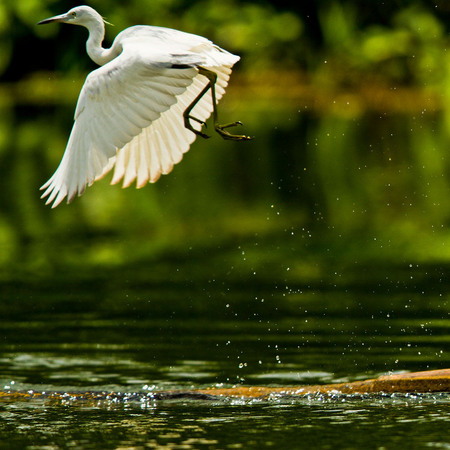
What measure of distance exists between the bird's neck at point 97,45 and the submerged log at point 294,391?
2.41m

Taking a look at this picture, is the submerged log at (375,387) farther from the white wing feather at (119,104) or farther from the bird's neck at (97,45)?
the bird's neck at (97,45)

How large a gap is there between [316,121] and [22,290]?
24632 millimetres

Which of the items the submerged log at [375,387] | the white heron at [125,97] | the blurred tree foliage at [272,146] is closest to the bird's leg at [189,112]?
the white heron at [125,97]

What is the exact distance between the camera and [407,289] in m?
12.5

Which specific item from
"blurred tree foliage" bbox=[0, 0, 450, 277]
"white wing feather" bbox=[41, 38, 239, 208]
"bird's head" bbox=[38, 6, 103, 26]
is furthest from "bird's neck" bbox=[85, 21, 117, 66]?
"blurred tree foliage" bbox=[0, 0, 450, 277]

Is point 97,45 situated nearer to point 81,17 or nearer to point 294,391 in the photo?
point 81,17

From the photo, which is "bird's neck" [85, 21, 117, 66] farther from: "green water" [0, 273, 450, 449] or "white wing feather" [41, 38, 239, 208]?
"green water" [0, 273, 450, 449]

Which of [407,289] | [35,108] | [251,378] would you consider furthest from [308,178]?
[35,108]

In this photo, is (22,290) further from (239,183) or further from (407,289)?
(239,183)

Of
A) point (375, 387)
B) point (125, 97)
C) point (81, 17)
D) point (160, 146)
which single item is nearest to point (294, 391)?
point (375, 387)

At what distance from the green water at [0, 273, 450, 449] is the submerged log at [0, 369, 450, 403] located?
0.05 m

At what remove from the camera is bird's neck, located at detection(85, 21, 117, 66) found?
9094 mm

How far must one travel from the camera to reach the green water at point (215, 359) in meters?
7.30

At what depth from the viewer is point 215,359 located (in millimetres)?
9766
